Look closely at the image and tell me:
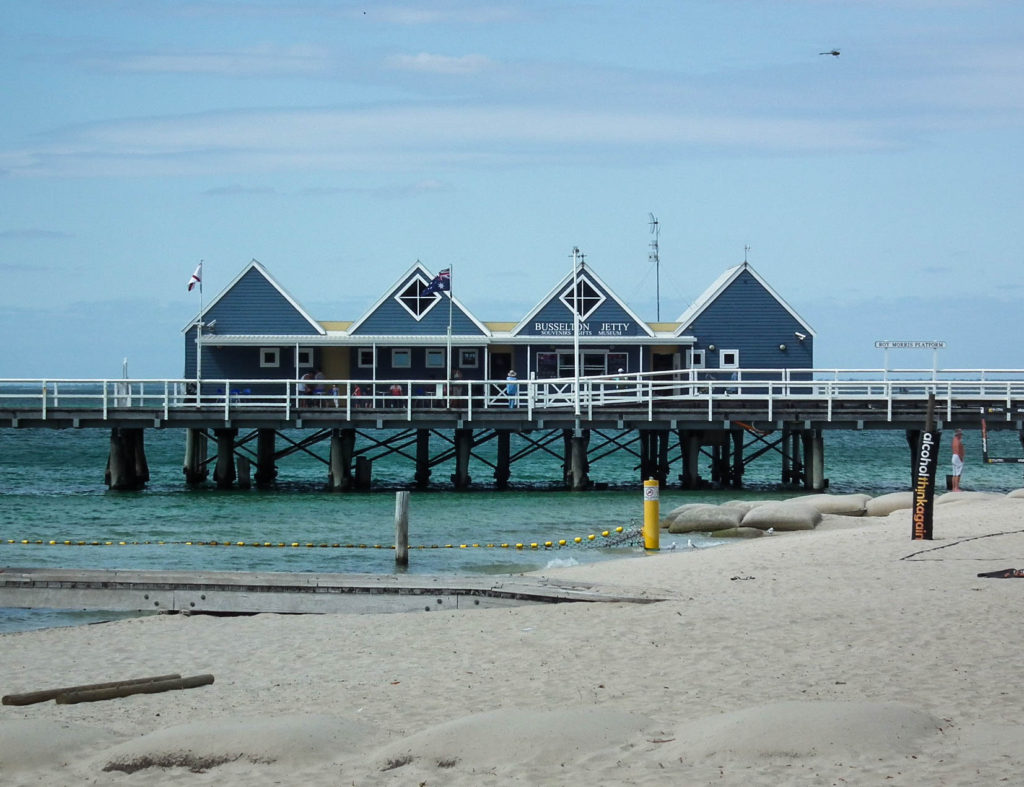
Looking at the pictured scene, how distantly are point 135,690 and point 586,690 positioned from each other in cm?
321

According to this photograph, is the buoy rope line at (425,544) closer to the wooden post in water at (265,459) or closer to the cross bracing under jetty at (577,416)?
the cross bracing under jetty at (577,416)

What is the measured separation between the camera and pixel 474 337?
148 feet

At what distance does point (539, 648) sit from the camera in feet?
37.7

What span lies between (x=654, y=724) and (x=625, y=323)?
37.7m

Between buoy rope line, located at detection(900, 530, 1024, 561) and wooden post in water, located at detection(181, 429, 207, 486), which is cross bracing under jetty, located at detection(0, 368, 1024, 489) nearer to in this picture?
wooden post in water, located at detection(181, 429, 207, 486)

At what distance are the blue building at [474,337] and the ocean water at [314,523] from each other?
4.54 meters

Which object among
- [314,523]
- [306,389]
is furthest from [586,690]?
[306,389]

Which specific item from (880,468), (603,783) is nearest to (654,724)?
(603,783)

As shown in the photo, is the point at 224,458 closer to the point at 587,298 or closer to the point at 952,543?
the point at 587,298

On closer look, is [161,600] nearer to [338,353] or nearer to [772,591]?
[772,591]

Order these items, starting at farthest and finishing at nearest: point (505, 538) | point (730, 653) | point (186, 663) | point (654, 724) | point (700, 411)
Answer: point (700, 411)
point (505, 538)
point (186, 663)
point (730, 653)
point (654, 724)

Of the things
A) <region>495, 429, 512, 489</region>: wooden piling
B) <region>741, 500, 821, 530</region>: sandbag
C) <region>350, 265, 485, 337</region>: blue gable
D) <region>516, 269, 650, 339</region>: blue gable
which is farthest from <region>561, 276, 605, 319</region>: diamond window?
<region>741, 500, 821, 530</region>: sandbag

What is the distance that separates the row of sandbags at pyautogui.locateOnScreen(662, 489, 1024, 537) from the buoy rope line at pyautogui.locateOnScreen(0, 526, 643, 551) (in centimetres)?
89

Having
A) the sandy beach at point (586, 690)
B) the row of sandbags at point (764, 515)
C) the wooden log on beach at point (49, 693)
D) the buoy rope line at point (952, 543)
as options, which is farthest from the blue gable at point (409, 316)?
the wooden log on beach at point (49, 693)
